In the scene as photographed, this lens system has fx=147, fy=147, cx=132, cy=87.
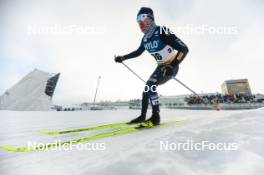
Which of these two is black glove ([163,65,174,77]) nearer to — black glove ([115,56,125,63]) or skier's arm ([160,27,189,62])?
skier's arm ([160,27,189,62])

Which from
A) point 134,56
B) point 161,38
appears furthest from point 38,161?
point 134,56

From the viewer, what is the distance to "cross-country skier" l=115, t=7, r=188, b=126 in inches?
112

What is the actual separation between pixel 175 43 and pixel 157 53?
0.42 metres

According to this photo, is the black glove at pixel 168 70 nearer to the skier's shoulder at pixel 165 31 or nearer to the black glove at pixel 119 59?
the skier's shoulder at pixel 165 31

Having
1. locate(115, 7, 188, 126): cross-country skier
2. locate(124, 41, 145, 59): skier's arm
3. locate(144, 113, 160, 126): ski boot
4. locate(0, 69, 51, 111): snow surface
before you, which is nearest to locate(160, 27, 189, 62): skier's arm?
locate(115, 7, 188, 126): cross-country skier

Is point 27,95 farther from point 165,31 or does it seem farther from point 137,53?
point 165,31

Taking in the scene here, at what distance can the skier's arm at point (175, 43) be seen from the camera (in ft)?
9.25

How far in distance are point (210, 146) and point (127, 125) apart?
192 centimetres

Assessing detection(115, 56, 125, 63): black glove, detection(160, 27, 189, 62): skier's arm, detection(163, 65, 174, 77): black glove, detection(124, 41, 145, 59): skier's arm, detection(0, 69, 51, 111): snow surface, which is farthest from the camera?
detection(0, 69, 51, 111): snow surface

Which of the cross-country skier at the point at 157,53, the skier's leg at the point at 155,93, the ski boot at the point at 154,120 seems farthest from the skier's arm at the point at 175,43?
the ski boot at the point at 154,120

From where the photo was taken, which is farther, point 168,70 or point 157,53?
point 157,53

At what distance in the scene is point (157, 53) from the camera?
10.1 feet

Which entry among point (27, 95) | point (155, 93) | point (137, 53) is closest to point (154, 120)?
point (155, 93)

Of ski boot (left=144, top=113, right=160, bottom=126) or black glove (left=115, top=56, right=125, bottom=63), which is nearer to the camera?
ski boot (left=144, top=113, right=160, bottom=126)
